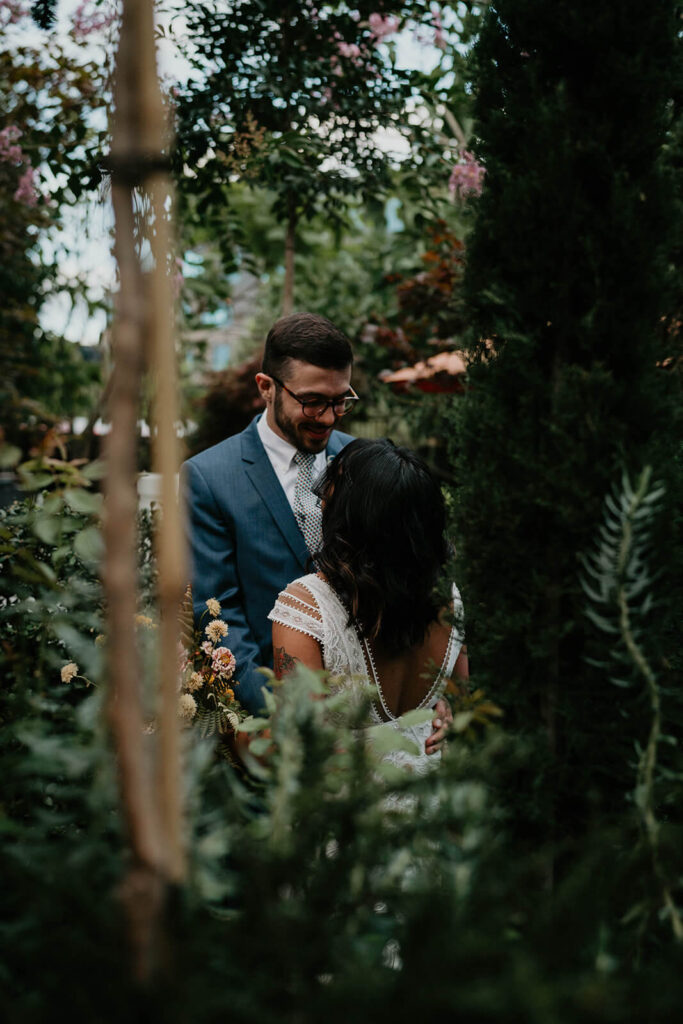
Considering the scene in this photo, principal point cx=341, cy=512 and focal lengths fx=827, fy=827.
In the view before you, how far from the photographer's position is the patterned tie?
3070 mm

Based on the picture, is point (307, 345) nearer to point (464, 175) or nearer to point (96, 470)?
point (96, 470)

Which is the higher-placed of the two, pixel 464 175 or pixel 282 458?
pixel 464 175

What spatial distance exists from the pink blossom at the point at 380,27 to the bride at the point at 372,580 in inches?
83.1

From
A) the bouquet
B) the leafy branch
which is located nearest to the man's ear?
the bouquet

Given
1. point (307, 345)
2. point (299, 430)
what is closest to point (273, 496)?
point (299, 430)

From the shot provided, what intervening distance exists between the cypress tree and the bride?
1.69 feet

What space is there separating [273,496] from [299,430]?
28 cm

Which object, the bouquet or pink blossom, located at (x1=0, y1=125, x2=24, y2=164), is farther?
pink blossom, located at (x1=0, y1=125, x2=24, y2=164)

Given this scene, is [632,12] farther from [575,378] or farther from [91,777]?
[91,777]

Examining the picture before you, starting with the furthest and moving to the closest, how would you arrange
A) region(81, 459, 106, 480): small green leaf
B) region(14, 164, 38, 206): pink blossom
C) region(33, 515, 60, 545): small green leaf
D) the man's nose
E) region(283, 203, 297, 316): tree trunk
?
region(14, 164, 38, 206): pink blossom → region(283, 203, 297, 316): tree trunk → the man's nose → region(33, 515, 60, 545): small green leaf → region(81, 459, 106, 480): small green leaf

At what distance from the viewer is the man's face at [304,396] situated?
305 centimetres

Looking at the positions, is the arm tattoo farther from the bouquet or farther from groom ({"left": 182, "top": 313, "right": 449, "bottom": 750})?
groom ({"left": 182, "top": 313, "right": 449, "bottom": 750})

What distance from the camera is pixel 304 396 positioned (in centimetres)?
306

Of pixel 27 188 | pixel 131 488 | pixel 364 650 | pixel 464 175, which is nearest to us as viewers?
pixel 131 488
